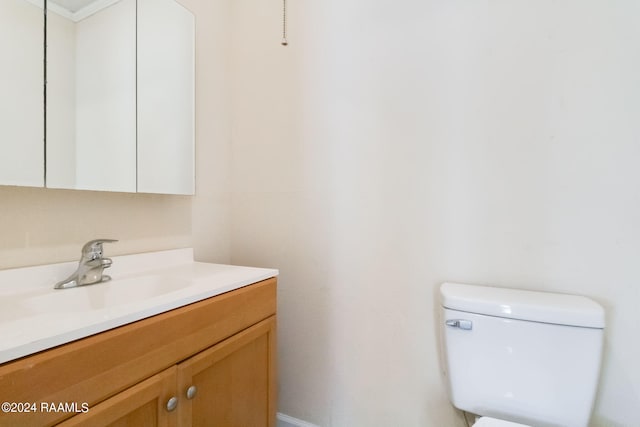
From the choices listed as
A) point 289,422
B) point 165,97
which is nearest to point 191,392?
point 289,422

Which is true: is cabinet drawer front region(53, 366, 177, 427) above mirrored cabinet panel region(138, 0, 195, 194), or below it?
below

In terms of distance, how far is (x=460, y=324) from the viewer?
87 cm

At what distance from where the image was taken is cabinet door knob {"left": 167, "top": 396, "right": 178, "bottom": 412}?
0.65 metres

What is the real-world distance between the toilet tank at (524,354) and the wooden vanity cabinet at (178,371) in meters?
0.63

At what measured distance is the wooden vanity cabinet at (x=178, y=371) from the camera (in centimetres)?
48

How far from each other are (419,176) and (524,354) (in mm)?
642

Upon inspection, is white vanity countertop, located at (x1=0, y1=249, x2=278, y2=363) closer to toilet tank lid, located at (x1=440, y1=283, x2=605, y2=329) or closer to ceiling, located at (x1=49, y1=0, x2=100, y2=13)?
toilet tank lid, located at (x1=440, y1=283, x2=605, y2=329)

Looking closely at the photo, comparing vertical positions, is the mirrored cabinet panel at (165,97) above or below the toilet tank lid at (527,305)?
above

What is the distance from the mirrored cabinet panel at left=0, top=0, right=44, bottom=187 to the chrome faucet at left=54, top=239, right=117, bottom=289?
0.22 metres

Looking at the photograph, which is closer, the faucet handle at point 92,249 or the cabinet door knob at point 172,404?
the cabinet door knob at point 172,404

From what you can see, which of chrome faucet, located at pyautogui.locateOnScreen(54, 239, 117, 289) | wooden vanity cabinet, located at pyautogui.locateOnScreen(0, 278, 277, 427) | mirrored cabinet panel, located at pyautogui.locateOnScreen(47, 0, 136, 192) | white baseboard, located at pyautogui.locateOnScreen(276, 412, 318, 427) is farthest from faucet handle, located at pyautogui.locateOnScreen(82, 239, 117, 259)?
white baseboard, located at pyautogui.locateOnScreen(276, 412, 318, 427)

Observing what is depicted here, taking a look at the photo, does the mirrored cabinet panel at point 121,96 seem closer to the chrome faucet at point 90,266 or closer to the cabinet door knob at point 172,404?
the chrome faucet at point 90,266

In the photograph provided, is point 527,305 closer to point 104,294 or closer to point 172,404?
point 172,404

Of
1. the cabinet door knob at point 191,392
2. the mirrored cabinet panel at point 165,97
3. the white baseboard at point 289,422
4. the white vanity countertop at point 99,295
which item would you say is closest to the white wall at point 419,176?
the white baseboard at point 289,422
